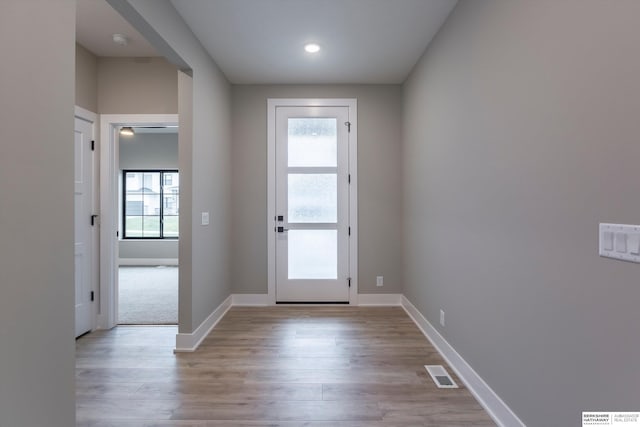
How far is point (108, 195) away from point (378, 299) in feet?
10.6

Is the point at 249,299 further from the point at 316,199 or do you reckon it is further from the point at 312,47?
the point at 312,47

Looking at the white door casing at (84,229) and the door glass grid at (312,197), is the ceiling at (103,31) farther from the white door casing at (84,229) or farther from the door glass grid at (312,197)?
the door glass grid at (312,197)

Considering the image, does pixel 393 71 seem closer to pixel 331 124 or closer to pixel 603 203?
pixel 331 124

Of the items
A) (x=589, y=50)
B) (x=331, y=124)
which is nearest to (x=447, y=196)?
(x=589, y=50)

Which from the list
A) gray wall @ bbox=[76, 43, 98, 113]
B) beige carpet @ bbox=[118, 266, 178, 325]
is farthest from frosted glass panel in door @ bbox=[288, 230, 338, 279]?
gray wall @ bbox=[76, 43, 98, 113]

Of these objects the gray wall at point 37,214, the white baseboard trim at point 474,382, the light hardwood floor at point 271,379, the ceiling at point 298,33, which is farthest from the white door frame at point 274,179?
the gray wall at point 37,214

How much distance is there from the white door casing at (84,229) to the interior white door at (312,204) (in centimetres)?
192

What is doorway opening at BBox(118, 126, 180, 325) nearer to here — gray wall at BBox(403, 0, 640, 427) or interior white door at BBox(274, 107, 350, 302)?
interior white door at BBox(274, 107, 350, 302)

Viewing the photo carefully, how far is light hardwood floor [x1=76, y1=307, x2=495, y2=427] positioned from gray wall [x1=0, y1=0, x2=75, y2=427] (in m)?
0.73

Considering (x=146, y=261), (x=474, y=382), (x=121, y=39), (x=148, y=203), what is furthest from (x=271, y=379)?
(x=148, y=203)

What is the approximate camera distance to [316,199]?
3.84 meters

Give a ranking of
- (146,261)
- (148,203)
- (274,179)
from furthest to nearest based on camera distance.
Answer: (148,203), (146,261), (274,179)

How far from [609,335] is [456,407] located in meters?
1.10

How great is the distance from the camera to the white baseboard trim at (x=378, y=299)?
3801mm
